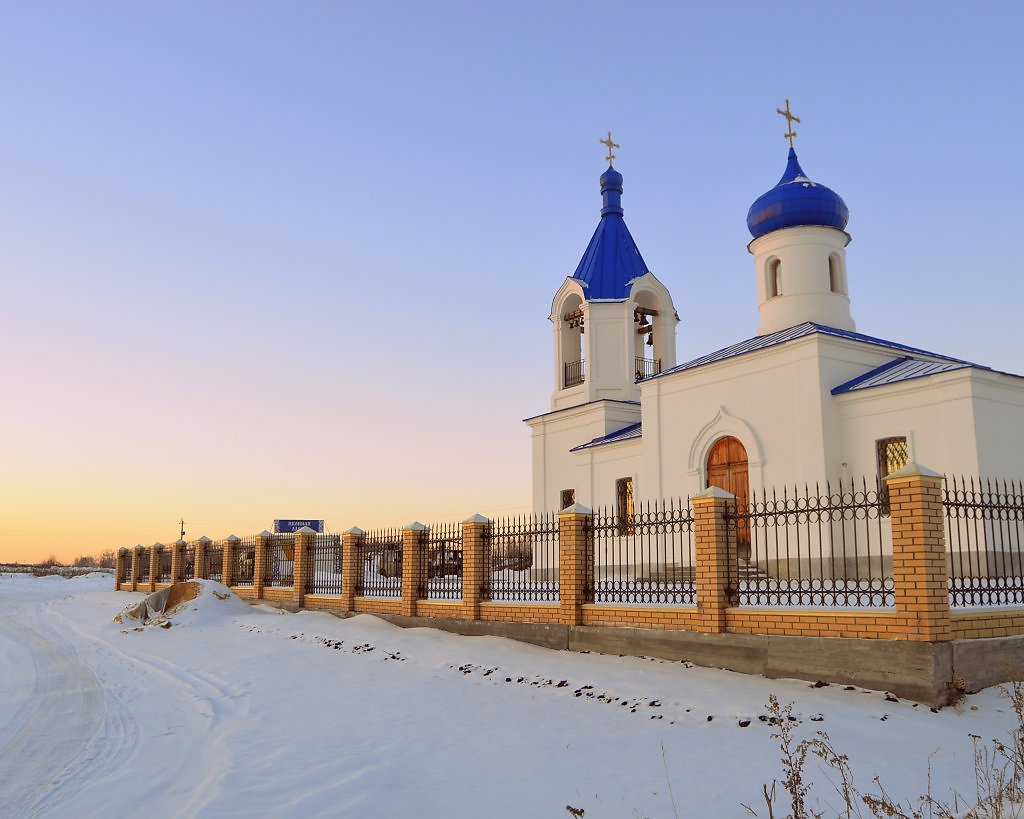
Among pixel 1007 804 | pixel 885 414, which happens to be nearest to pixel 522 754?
pixel 1007 804

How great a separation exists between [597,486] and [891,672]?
1315 cm

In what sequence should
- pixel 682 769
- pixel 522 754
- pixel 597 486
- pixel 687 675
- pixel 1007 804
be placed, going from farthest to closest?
pixel 597 486 < pixel 687 675 < pixel 522 754 < pixel 682 769 < pixel 1007 804

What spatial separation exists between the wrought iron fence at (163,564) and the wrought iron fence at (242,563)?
7.17 m

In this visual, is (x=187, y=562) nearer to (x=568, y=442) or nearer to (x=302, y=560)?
(x=302, y=560)

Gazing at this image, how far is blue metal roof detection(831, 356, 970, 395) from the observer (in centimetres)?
1375

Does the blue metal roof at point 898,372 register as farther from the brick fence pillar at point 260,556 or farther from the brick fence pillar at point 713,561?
the brick fence pillar at point 260,556

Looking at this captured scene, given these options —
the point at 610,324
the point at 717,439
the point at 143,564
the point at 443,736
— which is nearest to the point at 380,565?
the point at 717,439

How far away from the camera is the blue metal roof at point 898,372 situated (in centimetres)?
1375

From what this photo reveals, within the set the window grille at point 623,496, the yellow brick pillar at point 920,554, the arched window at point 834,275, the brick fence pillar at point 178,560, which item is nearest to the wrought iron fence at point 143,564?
the brick fence pillar at point 178,560

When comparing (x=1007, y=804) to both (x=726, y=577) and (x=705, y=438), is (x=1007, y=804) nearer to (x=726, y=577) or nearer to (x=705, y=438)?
(x=726, y=577)

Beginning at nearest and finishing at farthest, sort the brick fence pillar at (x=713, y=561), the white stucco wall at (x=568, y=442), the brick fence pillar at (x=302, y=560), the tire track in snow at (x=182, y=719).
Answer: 1. the tire track in snow at (x=182, y=719)
2. the brick fence pillar at (x=713, y=561)
3. the brick fence pillar at (x=302, y=560)
4. the white stucco wall at (x=568, y=442)

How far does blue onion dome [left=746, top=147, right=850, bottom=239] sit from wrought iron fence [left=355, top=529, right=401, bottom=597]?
10.7 meters

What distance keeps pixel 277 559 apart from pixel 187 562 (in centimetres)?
785

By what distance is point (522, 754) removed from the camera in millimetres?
6617
